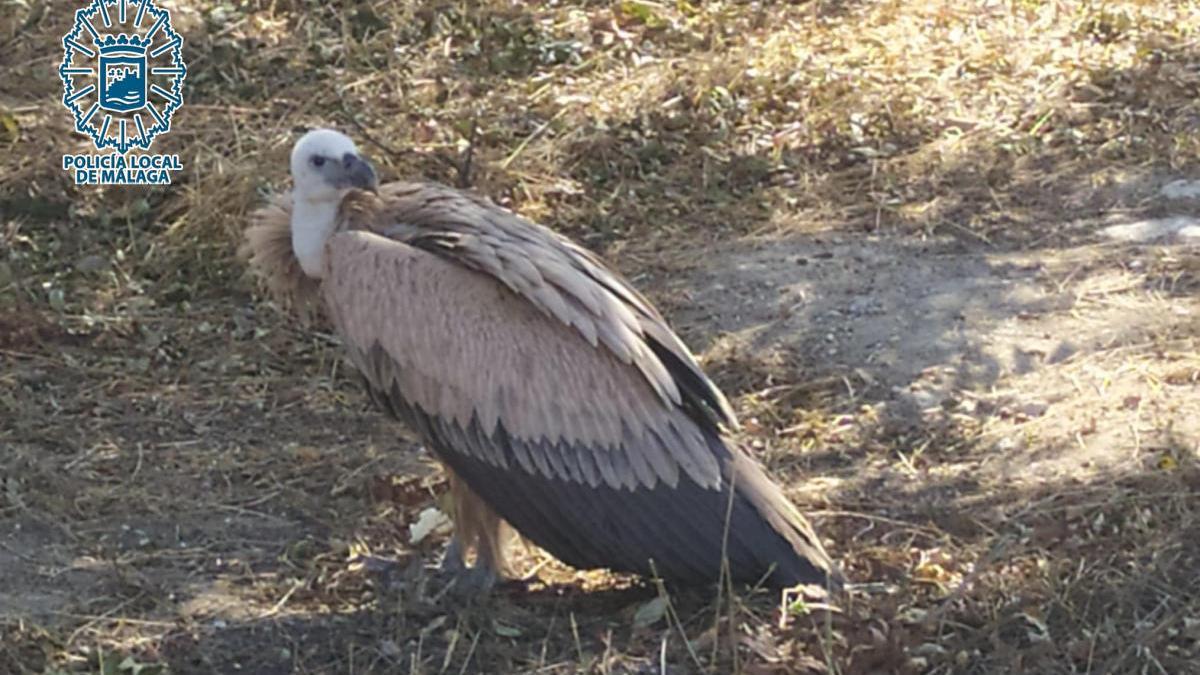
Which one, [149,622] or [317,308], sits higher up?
[317,308]

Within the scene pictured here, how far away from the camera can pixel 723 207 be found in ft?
23.8

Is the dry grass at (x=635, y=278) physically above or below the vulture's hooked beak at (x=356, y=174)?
below

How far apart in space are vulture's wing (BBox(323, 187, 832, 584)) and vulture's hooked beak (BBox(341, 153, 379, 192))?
1.28 feet

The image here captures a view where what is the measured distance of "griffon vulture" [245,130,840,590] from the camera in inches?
181

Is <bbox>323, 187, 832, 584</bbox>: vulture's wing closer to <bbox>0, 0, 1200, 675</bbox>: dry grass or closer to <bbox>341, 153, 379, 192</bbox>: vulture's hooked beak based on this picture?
<bbox>0, 0, 1200, 675</bbox>: dry grass

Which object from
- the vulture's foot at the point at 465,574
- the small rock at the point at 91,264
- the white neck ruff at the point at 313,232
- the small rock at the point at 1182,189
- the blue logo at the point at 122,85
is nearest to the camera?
the vulture's foot at the point at 465,574

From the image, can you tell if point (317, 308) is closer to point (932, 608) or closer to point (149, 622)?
point (149, 622)

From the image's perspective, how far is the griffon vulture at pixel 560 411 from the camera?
4.61m

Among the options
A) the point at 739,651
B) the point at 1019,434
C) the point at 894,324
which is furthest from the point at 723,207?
the point at 739,651

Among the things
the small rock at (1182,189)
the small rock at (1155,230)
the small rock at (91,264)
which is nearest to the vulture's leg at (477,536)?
the small rock at (91,264)

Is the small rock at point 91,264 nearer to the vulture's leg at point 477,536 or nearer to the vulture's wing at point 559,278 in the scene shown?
the vulture's wing at point 559,278

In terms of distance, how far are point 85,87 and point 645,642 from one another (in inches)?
175

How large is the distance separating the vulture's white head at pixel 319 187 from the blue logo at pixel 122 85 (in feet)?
7.73

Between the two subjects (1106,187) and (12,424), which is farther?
(1106,187)
